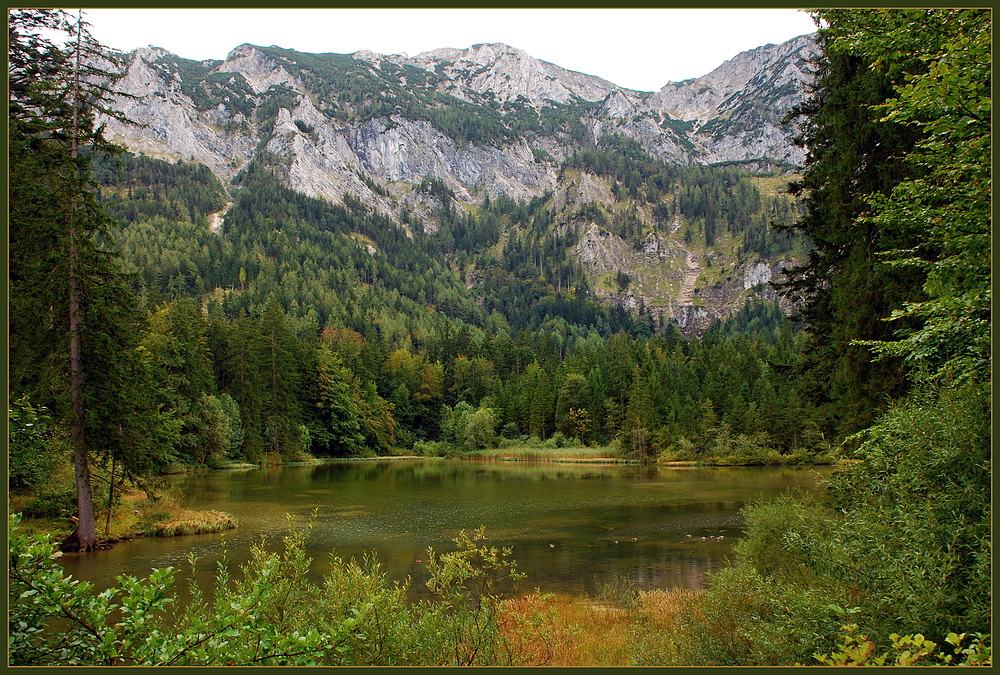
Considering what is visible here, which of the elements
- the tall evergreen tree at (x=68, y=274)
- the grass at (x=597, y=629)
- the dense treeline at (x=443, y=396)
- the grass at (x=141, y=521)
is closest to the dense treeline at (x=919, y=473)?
the grass at (x=597, y=629)

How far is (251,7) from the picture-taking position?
5.79 meters

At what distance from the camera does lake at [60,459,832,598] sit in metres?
20.4

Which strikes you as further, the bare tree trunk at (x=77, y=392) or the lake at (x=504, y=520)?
the bare tree trunk at (x=77, y=392)

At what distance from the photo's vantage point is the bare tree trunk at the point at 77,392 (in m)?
20.7

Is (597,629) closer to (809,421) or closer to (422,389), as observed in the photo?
(809,421)

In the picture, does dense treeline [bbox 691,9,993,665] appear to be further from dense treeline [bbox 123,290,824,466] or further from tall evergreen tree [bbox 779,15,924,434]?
dense treeline [bbox 123,290,824,466]

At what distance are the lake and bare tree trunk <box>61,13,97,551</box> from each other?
3.47 feet

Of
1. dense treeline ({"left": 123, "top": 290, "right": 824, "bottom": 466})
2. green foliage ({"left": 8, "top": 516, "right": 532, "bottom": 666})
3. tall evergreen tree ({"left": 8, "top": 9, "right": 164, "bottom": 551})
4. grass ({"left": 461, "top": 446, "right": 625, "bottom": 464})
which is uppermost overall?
tall evergreen tree ({"left": 8, "top": 9, "right": 164, "bottom": 551})

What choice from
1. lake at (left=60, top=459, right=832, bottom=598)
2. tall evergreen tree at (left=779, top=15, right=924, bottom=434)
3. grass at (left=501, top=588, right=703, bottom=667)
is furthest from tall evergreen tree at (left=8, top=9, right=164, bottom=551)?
tall evergreen tree at (left=779, top=15, right=924, bottom=434)

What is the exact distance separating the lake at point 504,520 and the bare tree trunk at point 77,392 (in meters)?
1.06

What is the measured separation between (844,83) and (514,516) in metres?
24.1

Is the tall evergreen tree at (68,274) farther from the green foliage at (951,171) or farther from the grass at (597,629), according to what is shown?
the green foliage at (951,171)

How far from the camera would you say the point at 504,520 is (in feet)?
102

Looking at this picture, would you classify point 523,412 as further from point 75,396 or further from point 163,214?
point 163,214
